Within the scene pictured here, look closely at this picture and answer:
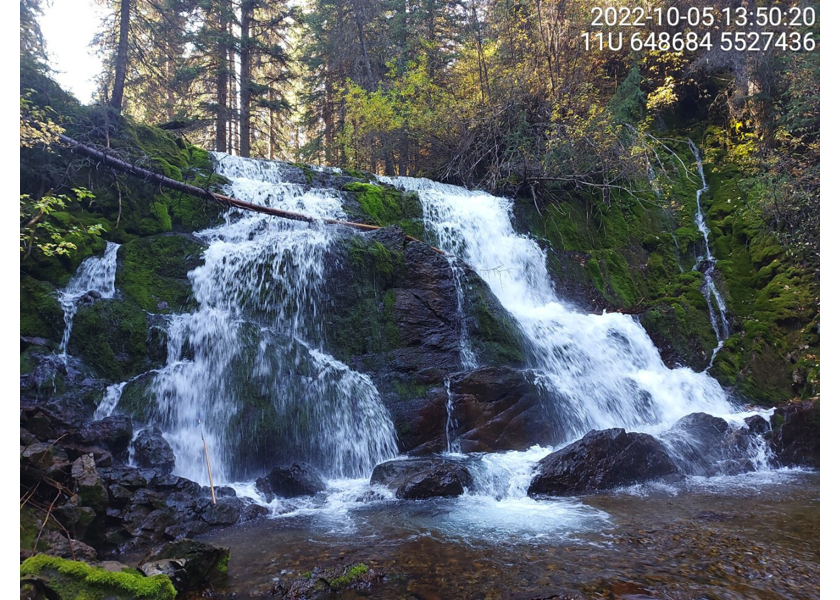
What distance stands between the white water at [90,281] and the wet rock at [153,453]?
8.06 feet

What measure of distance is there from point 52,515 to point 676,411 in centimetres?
1002

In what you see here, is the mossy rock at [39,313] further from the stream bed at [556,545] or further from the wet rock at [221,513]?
the stream bed at [556,545]

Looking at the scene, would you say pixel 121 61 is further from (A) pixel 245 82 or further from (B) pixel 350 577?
(B) pixel 350 577

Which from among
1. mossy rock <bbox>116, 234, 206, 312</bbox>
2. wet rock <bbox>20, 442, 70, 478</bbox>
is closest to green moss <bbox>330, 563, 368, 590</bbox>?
wet rock <bbox>20, 442, 70, 478</bbox>

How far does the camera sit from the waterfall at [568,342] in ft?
29.8

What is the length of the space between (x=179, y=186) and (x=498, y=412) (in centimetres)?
811

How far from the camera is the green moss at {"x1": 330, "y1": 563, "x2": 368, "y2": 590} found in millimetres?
3847

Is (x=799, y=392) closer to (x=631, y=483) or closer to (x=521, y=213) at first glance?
(x=631, y=483)

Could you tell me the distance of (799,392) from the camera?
1016 cm

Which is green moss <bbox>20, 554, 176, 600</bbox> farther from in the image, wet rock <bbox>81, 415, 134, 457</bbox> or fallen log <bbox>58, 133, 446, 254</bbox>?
fallen log <bbox>58, 133, 446, 254</bbox>

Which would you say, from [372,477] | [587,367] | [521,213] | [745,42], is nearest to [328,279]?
[372,477]

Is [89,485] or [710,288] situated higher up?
[710,288]

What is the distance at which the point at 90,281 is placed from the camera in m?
8.49

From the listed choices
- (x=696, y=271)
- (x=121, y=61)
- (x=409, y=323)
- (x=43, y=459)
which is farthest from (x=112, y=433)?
(x=696, y=271)
